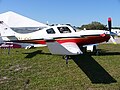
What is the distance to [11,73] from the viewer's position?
8.48 meters

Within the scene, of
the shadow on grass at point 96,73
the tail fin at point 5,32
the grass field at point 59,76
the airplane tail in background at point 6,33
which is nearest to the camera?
the grass field at point 59,76

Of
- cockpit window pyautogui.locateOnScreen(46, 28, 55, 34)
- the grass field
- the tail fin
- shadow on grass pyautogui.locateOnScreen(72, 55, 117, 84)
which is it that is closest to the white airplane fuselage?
cockpit window pyautogui.locateOnScreen(46, 28, 55, 34)

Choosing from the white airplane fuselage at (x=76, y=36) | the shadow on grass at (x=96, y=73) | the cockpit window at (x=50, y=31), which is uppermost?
the cockpit window at (x=50, y=31)

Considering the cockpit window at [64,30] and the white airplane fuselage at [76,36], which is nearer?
the white airplane fuselage at [76,36]

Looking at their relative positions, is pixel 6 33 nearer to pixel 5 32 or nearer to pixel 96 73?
pixel 5 32

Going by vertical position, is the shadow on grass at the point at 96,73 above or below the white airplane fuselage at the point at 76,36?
below

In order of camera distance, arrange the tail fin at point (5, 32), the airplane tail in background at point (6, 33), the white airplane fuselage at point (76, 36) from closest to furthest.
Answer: the white airplane fuselage at point (76, 36) → the airplane tail in background at point (6, 33) → the tail fin at point (5, 32)

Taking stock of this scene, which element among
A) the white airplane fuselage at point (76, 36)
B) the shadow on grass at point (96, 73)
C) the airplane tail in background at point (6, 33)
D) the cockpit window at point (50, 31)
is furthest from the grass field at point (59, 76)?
the airplane tail in background at point (6, 33)

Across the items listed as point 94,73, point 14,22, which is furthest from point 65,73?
point 14,22

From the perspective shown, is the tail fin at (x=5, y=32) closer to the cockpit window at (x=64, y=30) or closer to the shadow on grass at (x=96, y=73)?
the cockpit window at (x=64, y=30)

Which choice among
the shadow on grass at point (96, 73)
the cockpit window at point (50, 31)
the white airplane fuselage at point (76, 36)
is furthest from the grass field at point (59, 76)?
the cockpit window at point (50, 31)

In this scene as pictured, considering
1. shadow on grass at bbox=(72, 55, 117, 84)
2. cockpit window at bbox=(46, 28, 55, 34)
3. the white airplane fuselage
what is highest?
cockpit window at bbox=(46, 28, 55, 34)

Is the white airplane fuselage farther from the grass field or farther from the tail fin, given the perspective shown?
the tail fin

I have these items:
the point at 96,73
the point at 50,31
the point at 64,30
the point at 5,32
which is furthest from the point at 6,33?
the point at 96,73
